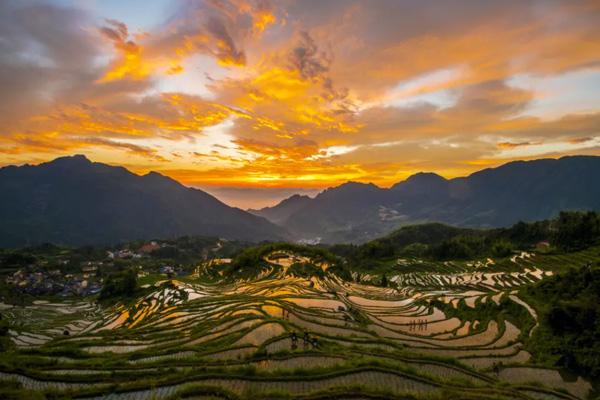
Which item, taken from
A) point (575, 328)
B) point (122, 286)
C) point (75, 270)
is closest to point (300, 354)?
point (575, 328)

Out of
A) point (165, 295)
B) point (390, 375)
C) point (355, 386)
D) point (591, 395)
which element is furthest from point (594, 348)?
point (165, 295)

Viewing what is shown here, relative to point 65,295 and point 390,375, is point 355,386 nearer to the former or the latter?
point 390,375

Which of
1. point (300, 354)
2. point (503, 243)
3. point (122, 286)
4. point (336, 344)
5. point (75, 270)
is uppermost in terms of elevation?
point (300, 354)

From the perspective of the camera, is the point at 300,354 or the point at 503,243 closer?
the point at 300,354

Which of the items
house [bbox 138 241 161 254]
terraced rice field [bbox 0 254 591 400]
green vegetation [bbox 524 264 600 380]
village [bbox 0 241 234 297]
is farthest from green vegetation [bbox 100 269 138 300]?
house [bbox 138 241 161 254]

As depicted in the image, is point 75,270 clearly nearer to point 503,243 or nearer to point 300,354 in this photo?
point 300,354

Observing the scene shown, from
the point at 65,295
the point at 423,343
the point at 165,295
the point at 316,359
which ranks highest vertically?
the point at 316,359

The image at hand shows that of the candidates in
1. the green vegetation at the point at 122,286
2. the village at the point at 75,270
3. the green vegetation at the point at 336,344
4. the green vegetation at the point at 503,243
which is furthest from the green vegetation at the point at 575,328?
the village at the point at 75,270

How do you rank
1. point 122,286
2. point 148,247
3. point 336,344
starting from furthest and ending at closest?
1. point 148,247
2. point 122,286
3. point 336,344

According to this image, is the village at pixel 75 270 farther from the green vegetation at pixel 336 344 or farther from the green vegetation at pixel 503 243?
the green vegetation at pixel 503 243
